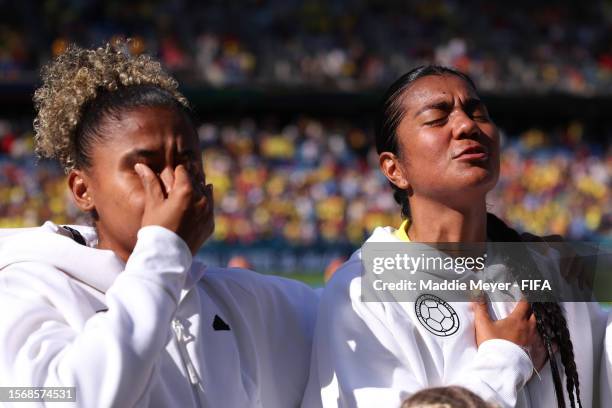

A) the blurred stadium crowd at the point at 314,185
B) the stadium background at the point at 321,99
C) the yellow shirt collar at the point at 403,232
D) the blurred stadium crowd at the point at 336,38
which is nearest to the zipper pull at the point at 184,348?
the yellow shirt collar at the point at 403,232

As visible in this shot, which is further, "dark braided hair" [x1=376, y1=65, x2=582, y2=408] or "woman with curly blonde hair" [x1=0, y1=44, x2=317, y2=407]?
"dark braided hair" [x1=376, y1=65, x2=582, y2=408]

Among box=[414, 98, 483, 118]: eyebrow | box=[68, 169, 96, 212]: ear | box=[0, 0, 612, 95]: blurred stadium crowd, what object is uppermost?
box=[0, 0, 612, 95]: blurred stadium crowd

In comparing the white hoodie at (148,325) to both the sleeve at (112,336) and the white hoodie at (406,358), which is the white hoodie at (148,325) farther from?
the white hoodie at (406,358)

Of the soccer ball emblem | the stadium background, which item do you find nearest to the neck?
the soccer ball emblem

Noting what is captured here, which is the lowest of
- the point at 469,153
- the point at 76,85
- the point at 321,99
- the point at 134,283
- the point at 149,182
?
the point at 134,283

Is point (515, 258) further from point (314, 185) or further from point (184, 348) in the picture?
point (314, 185)

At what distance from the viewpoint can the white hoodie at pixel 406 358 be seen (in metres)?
2.48

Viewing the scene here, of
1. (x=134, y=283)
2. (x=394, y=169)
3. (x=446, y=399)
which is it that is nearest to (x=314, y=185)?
(x=394, y=169)

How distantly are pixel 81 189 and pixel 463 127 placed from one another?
113cm

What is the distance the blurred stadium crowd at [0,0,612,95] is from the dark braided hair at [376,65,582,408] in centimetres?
1654

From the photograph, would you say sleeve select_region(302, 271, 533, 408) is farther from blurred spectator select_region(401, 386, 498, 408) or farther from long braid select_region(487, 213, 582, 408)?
blurred spectator select_region(401, 386, 498, 408)

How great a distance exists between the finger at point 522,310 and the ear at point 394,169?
21.2 inches

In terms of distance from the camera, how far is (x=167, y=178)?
234 centimetres

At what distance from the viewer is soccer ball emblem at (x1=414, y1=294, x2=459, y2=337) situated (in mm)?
2645
